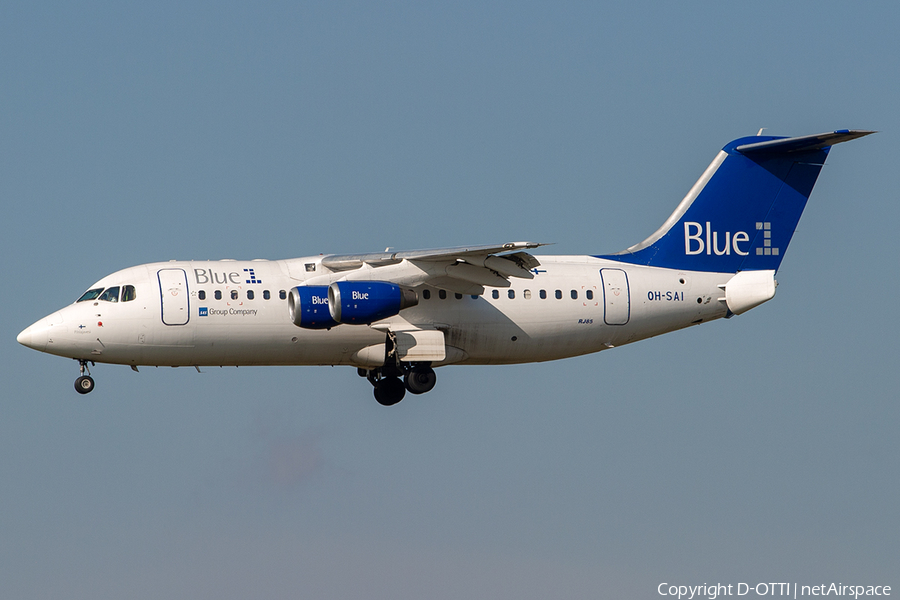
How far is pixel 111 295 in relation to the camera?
23.3 meters

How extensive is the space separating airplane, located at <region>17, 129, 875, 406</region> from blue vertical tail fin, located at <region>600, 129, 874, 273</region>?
0.08 ft

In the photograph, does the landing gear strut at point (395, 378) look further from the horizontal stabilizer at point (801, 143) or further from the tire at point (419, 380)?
the horizontal stabilizer at point (801, 143)

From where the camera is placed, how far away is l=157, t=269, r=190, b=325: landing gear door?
23016mm

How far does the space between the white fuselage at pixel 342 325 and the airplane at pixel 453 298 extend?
0.08 feet

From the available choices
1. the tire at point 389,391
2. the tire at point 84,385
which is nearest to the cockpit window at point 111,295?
the tire at point 84,385

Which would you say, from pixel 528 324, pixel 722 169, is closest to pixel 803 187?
pixel 722 169

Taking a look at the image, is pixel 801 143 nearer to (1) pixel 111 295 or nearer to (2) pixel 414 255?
(2) pixel 414 255

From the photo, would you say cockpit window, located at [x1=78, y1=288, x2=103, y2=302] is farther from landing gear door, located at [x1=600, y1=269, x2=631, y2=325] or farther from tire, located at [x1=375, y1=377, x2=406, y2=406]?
landing gear door, located at [x1=600, y1=269, x2=631, y2=325]

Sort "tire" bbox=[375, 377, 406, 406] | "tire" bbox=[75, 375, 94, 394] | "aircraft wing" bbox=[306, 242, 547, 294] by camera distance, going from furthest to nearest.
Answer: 1. "tire" bbox=[375, 377, 406, 406]
2. "tire" bbox=[75, 375, 94, 394]
3. "aircraft wing" bbox=[306, 242, 547, 294]

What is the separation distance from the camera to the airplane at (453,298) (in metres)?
23.0

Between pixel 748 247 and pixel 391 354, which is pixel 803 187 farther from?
pixel 391 354

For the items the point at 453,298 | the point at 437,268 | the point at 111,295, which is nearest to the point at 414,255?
the point at 437,268

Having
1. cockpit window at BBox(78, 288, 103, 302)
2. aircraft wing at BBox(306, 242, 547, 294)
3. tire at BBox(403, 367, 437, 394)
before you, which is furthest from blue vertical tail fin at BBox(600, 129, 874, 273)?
cockpit window at BBox(78, 288, 103, 302)

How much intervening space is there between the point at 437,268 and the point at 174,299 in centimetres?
445
